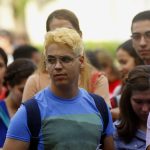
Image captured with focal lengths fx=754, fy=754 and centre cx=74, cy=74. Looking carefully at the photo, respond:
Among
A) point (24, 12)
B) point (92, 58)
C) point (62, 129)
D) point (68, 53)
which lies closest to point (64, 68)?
point (68, 53)

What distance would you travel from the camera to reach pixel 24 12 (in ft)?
121

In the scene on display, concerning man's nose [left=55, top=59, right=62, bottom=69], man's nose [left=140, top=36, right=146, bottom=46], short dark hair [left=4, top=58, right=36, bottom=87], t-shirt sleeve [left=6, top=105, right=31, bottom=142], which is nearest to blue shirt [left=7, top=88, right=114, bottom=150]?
t-shirt sleeve [left=6, top=105, right=31, bottom=142]

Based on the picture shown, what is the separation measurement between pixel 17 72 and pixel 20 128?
2177 millimetres

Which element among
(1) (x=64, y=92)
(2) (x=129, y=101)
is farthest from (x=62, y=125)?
(2) (x=129, y=101)

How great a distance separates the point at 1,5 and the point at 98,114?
116ft

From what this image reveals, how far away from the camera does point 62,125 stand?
15.3ft

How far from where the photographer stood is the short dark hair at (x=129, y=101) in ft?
17.7

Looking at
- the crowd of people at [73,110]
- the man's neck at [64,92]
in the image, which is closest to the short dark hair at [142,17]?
the crowd of people at [73,110]

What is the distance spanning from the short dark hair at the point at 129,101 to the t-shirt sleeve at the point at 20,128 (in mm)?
997

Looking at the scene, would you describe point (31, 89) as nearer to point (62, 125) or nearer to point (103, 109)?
point (103, 109)

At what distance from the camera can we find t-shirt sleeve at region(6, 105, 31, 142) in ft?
15.1

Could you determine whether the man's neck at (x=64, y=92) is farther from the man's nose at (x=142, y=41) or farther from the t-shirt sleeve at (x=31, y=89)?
the man's nose at (x=142, y=41)

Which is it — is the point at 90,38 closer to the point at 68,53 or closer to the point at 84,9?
the point at 84,9

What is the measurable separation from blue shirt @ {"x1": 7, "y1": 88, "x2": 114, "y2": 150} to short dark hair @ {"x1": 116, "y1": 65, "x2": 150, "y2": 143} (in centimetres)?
63
